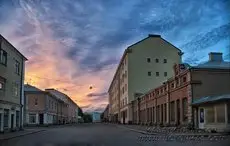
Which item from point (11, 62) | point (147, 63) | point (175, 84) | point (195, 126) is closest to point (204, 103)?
point (195, 126)

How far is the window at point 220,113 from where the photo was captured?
98.1 ft

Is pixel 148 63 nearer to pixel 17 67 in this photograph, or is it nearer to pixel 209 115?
pixel 17 67

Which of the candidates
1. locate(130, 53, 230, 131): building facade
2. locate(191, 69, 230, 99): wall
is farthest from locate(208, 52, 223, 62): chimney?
locate(191, 69, 230, 99): wall

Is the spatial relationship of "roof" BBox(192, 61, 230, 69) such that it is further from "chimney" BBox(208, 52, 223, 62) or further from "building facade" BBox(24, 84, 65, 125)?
"building facade" BBox(24, 84, 65, 125)

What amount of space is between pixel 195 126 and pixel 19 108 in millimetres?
22834

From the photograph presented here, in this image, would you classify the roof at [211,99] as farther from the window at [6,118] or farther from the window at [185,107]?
the window at [6,118]

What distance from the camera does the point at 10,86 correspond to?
40.9 meters

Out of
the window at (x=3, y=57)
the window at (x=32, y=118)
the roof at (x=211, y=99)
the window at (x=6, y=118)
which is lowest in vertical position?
the window at (x=32, y=118)

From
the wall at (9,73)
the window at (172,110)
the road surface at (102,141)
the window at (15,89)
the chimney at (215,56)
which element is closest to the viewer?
the road surface at (102,141)

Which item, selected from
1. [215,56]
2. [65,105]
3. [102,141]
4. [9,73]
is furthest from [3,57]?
[65,105]

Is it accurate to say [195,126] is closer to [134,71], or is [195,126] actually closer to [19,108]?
[19,108]

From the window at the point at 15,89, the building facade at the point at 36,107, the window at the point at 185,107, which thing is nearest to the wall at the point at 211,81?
the window at the point at 185,107

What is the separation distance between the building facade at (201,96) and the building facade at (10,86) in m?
19.5

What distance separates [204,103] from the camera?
1302 inches
